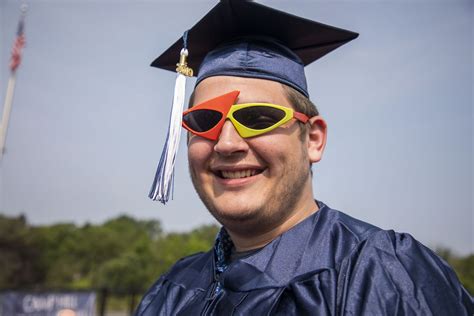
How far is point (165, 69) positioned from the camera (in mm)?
2643

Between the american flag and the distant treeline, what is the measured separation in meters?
15.1

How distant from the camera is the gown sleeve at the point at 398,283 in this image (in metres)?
1.33

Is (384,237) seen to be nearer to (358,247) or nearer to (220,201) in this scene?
(358,247)

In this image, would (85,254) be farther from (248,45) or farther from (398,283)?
(398,283)

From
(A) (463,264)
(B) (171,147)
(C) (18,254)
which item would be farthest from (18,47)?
(C) (18,254)

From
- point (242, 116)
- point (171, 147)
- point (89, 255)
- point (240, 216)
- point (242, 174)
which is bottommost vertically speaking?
point (89, 255)

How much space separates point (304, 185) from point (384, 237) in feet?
1.38

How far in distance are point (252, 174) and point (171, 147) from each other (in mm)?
561

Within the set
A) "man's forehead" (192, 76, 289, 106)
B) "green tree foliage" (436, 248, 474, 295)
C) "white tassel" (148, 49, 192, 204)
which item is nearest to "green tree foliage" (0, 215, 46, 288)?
"green tree foliage" (436, 248, 474, 295)

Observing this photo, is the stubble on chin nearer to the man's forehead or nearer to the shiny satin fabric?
the shiny satin fabric

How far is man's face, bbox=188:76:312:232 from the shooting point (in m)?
1.73

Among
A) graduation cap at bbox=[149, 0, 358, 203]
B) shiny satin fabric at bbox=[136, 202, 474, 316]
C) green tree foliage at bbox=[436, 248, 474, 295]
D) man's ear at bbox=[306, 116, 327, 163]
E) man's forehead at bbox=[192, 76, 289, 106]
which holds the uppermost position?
graduation cap at bbox=[149, 0, 358, 203]

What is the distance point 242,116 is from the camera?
68.9 inches

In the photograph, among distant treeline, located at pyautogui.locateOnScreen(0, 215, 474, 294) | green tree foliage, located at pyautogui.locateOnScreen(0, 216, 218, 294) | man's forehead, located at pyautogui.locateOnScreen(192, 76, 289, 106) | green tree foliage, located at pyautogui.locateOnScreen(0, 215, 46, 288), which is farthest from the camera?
green tree foliage, located at pyautogui.locateOnScreen(0, 216, 218, 294)
